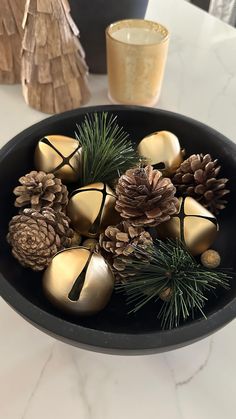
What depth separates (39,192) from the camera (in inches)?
16.1

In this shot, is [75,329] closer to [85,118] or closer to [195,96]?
[85,118]

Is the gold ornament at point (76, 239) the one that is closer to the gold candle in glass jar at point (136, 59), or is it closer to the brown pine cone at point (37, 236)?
the brown pine cone at point (37, 236)

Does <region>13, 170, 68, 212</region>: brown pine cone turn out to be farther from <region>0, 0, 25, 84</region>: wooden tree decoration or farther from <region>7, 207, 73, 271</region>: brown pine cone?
<region>0, 0, 25, 84</region>: wooden tree decoration

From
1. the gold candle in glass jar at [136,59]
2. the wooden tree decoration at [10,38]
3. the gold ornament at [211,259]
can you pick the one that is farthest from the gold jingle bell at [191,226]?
the wooden tree decoration at [10,38]

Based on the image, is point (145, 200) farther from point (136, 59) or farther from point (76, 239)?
point (136, 59)

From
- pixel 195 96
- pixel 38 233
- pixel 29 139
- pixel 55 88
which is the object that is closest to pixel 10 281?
pixel 38 233

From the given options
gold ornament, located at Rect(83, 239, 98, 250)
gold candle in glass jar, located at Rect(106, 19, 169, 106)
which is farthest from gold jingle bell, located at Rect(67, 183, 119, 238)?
gold candle in glass jar, located at Rect(106, 19, 169, 106)

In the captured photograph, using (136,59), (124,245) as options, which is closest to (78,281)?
(124,245)

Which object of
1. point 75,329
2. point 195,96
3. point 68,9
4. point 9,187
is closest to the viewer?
point 75,329

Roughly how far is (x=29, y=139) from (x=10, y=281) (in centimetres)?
15

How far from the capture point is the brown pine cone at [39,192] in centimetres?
41

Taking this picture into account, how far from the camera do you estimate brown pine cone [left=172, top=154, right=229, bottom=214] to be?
42 centimetres

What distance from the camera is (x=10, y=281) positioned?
1.12 feet

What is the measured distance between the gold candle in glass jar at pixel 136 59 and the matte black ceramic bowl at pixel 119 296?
0.41ft
